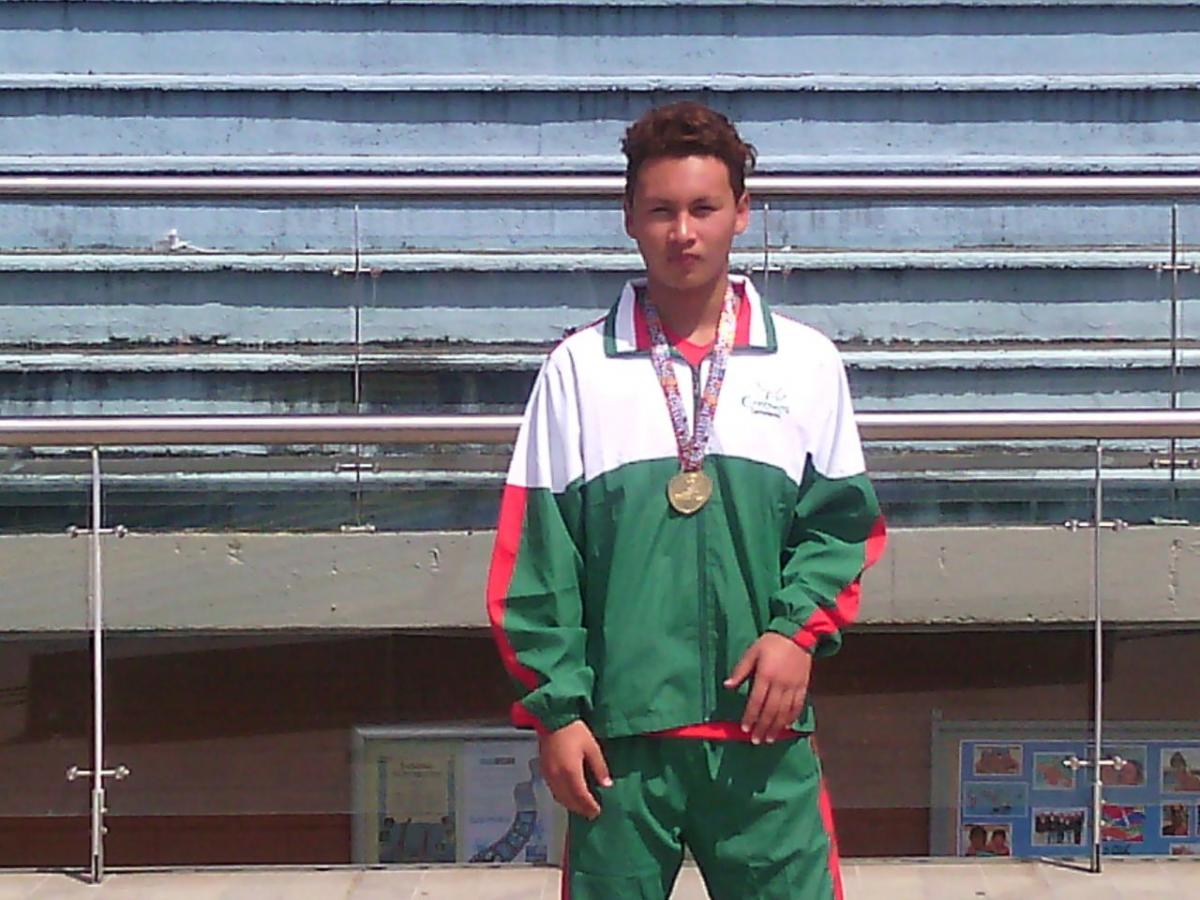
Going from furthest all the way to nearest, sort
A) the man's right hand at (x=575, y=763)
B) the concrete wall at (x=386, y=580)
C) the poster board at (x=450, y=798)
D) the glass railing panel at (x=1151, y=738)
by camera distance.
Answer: the concrete wall at (x=386, y=580) → the glass railing panel at (x=1151, y=738) → the poster board at (x=450, y=798) → the man's right hand at (x=575, y=763)

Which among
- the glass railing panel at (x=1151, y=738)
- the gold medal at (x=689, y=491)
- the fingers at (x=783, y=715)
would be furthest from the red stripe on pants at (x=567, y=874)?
the glass railing panel at (x=1151, y=738)

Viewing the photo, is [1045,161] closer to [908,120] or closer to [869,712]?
[908,120]

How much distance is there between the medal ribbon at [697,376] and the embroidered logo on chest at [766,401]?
0.11ft

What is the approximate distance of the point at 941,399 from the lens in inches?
211

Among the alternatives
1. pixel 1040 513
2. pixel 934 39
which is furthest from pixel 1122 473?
pixel 934 39

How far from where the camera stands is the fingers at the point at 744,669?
1.91 m

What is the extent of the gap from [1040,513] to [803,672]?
208 cm

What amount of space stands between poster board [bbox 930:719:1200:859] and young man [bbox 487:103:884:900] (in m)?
1.60

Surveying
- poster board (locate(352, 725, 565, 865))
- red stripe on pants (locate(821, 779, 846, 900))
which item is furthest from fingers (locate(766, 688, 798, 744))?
poster board (locate(352, 725, 565, 865))

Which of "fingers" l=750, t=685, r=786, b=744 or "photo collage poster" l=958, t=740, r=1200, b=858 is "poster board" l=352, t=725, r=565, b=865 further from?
"fingers" l=750, t=685, r=786, b=744

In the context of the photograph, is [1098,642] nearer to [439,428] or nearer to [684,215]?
[439,428]

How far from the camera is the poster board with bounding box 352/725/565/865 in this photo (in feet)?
11.4

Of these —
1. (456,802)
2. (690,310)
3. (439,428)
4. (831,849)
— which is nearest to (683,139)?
(690,310)

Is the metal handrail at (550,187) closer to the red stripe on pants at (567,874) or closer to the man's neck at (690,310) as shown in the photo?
the man's neck at (690,310)
